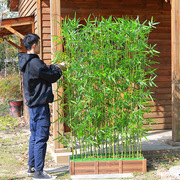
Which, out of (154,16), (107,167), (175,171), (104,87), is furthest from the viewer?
(154,16)

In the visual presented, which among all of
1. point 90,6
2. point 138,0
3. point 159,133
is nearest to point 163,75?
point 159,133

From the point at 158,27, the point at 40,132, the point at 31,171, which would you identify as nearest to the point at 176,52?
the point at 158,27

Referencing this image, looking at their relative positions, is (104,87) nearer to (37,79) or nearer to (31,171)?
(37,79)

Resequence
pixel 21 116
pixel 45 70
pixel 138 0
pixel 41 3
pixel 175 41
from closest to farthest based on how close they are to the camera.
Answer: pixel 45 70, pixel 175 41, pixel 41 3, pixel 138 0, pixel 21 116

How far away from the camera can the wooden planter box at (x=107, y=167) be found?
411 cm

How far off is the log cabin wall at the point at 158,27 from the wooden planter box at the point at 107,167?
3125mm

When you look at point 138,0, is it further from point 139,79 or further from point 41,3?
point 139,79

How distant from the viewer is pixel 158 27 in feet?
23.8

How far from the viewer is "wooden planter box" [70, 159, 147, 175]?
4.11m

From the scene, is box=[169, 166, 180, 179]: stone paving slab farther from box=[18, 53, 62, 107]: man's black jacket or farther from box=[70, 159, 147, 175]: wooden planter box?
box=[18, 53, 62, 107]: man's black jacket

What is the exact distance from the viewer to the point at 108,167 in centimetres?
413

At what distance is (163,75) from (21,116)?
5199 mm

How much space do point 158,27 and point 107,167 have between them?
429 cm

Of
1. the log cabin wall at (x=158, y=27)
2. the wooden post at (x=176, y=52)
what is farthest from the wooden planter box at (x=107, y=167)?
the log cabin wall at (x=158, y=27)
